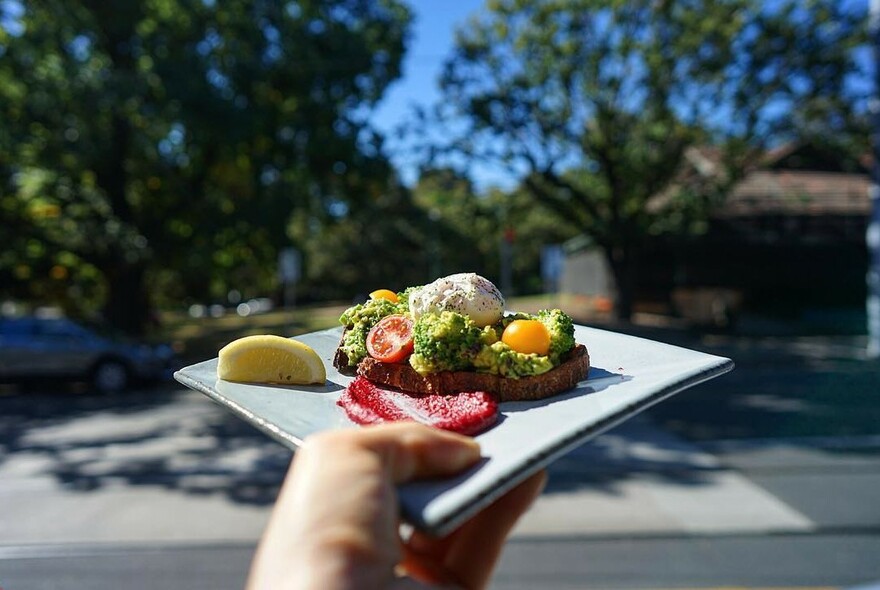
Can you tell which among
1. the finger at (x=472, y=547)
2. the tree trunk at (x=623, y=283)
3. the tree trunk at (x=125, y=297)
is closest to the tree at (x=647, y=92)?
the tree trunk at (x=623, y=283)

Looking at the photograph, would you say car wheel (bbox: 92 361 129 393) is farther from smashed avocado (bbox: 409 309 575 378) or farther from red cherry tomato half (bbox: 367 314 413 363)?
smashed avocado (bbox: 409 309 575 378)

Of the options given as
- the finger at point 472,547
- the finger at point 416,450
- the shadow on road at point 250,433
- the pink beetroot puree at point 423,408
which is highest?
the finger at point 416,450

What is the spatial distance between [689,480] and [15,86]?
59.6 feet

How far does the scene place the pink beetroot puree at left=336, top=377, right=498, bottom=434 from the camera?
76.6 inches

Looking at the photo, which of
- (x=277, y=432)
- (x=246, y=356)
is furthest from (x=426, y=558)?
(x=246, y=356)

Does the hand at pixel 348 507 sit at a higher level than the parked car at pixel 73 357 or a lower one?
higher

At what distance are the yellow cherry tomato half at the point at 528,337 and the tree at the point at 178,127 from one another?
1483 cm

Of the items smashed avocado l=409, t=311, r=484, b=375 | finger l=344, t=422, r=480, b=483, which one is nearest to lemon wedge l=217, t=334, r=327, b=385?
smashed avocado l=409, t=311, r=484, b=375

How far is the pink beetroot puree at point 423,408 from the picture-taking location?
195 centimetres

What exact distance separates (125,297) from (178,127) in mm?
5783

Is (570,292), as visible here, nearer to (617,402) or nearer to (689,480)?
(689,480)

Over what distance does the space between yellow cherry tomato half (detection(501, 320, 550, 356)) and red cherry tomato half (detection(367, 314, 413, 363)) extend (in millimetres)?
397

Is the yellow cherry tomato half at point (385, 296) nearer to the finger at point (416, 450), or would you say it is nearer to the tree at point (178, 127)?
the finger at point (416, 450)

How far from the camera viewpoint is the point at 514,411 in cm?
213
